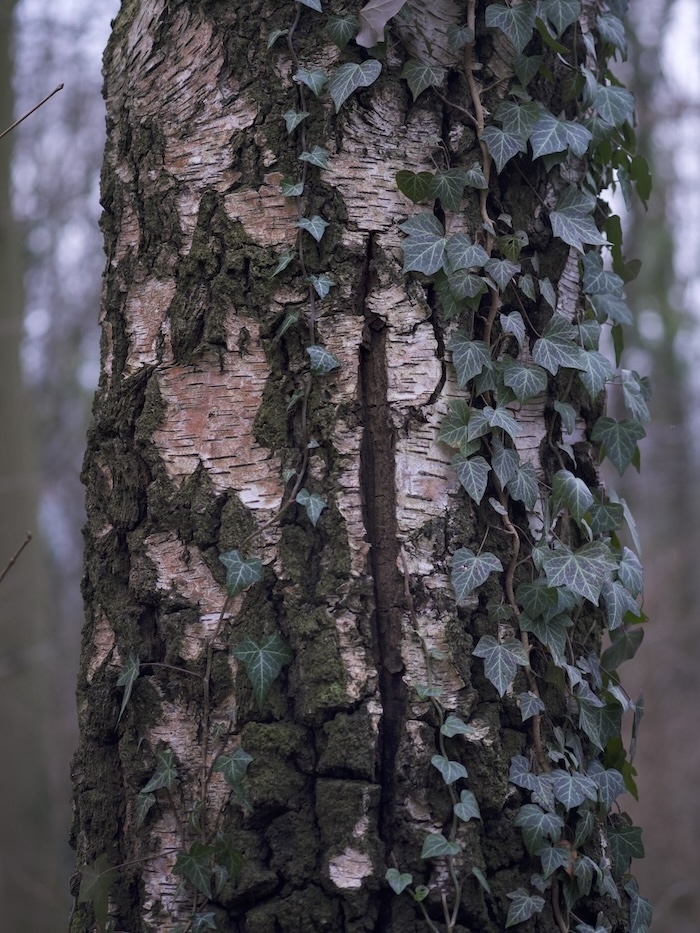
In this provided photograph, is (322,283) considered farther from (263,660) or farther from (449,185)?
(263,660)

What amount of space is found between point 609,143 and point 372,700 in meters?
1.10

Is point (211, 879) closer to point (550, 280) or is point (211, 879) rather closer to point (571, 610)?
point (571, 610)

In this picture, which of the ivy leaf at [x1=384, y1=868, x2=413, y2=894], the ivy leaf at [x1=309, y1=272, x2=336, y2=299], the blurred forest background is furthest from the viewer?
the blurred forest background

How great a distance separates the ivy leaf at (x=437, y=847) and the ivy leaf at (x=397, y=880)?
0.12ft

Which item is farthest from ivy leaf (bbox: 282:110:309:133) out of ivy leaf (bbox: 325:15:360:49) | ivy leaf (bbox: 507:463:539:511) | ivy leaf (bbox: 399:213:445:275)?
ivy leaf (bbox: 507:463:539:511)

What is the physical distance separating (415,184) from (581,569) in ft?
2.26

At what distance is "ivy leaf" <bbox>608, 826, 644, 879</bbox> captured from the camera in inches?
53.1

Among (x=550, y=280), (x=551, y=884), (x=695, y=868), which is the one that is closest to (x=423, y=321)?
(x=550, y=280)

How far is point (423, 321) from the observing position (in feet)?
4.15

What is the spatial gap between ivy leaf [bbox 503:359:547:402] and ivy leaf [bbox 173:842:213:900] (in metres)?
0.87

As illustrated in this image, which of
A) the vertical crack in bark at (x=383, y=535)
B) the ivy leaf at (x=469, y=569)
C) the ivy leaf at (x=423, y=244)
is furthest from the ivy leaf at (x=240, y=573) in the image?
the ivy leaf at (x=423, y=244)

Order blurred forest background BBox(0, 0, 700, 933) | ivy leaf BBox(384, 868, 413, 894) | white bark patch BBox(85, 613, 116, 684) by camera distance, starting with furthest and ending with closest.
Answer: blurred forest background BBox(0, 0, 700, 933) < white bark patch BBox(85, 613, 116, 684) < ivy leaf BBox(384, 868, 413, 894)

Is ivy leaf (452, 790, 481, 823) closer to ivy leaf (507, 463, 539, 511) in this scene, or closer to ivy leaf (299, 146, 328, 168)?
ivy leaf (507, 463, 539, 511)

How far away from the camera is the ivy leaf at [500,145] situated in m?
1.29
